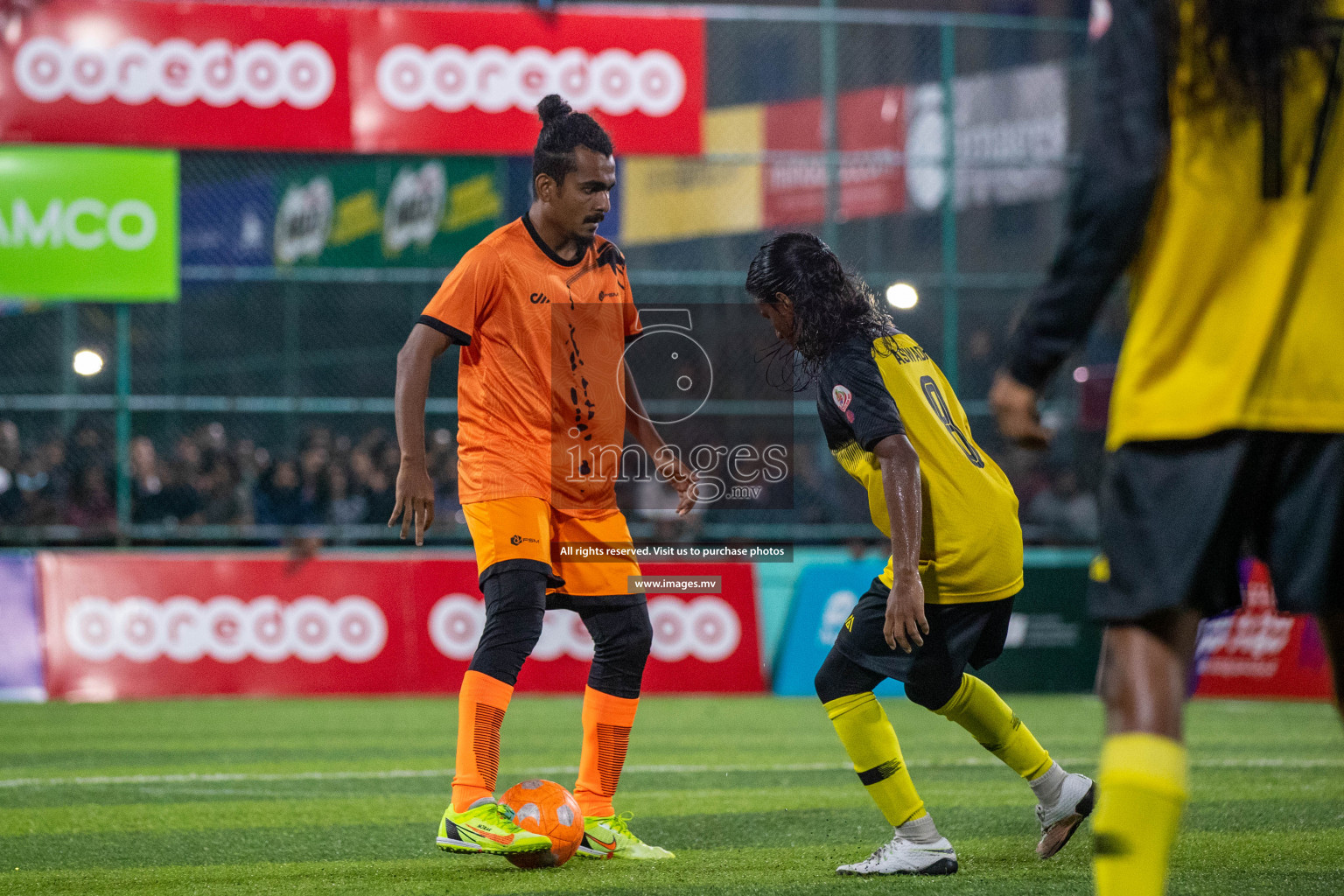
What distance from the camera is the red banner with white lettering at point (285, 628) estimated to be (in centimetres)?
1203

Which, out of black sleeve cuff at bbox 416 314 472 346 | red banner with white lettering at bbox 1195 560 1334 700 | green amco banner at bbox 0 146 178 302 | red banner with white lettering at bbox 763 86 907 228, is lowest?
red banner with white lettering at bbox 1195 560 1334 700

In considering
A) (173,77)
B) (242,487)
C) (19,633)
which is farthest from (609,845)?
(173,77)

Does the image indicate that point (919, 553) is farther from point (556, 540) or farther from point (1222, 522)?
point (1222, 522)

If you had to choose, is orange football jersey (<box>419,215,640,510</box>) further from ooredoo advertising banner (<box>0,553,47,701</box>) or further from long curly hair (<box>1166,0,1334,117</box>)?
ooredoo advertising banner (<box>0,553,47,701</box>)

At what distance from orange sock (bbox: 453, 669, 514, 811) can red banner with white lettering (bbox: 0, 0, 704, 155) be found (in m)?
10.3

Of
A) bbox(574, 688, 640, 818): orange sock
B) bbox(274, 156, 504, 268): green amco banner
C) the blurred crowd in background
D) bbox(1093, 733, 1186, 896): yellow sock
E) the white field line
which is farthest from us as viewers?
bbox(274, 156, 504, 268): green amco banner

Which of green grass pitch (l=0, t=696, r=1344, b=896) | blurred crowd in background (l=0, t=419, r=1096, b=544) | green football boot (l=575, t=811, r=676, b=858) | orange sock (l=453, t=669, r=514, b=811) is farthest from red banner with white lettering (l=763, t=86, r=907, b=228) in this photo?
orange sock (l=453, t=669, r=514, b=811)

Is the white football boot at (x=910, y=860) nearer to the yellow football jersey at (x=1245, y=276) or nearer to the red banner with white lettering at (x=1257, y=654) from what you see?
the yellow football jersey at (x=1245, y=276)

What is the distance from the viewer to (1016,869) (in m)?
4.48

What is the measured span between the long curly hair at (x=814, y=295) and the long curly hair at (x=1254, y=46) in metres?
1.97

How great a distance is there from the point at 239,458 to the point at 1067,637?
7.81 m

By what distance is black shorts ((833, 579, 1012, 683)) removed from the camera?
448 cm

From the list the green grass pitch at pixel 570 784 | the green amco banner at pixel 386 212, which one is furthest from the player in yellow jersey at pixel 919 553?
the green amco banner at pixel 386 212

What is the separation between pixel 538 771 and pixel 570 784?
0.61 m
